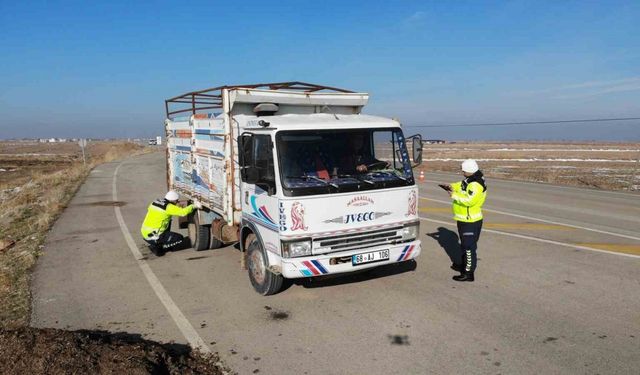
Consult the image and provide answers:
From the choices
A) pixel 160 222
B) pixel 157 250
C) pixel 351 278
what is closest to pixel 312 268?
pixel 351 278

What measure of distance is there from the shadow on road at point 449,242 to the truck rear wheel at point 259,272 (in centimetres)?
335

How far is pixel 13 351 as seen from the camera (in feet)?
13.9

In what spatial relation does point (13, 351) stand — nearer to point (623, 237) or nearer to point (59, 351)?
point (59, 351)

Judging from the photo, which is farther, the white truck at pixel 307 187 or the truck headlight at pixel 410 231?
the truck headlight at pixel 410 231

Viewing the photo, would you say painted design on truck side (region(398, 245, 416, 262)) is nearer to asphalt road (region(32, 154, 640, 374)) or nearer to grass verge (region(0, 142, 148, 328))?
asphalt road (region(32, 154, 640, 374))

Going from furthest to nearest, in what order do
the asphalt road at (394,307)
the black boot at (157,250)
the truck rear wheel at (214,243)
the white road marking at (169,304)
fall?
1. the truck rear wheel at (214,243)
2. the black boot at (157,250)
3. the white road marking at (169,304)
4. the asphalt road at (394,307)

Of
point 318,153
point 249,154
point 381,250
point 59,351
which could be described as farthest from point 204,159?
point 59,351

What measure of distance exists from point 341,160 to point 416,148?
1173 mm

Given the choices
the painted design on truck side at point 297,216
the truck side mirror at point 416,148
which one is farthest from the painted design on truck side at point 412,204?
the painted design on truck side at point 297,216

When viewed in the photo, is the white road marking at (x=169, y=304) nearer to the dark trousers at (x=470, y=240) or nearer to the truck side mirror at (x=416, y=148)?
the truck side mirror at (x=416, y=148)

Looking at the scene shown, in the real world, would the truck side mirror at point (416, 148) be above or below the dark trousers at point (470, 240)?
above

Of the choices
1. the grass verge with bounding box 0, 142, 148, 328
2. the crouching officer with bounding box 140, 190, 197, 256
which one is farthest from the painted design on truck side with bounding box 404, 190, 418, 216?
the grass verge with bounding box 0, 142, 148, 328

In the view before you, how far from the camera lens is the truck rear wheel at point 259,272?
621 cm

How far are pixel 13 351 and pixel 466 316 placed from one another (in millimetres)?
4689
